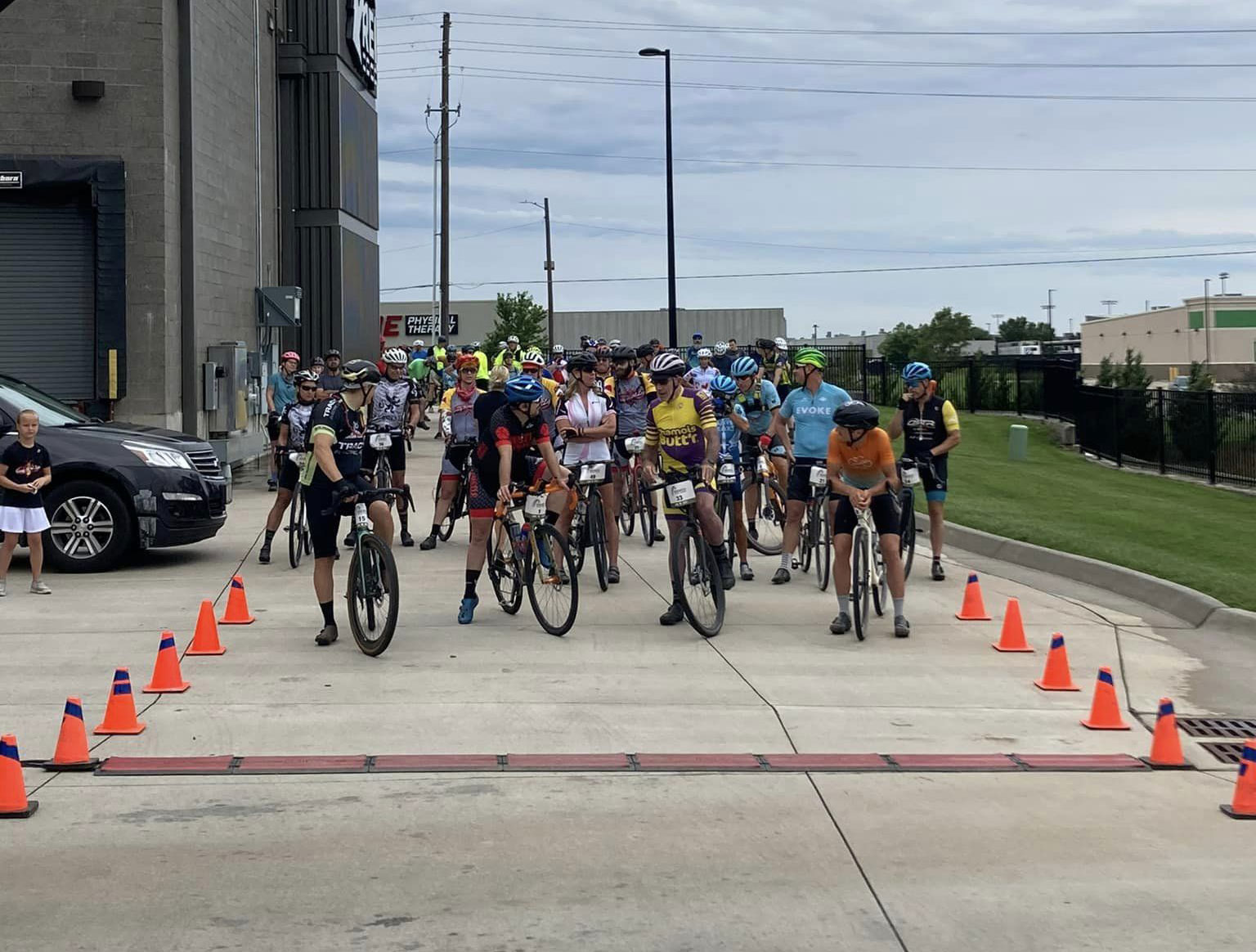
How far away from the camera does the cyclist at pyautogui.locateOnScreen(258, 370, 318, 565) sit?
14.1 metres

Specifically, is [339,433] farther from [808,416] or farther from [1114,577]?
[1114,577]

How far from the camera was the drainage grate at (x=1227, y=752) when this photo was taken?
7.90 m

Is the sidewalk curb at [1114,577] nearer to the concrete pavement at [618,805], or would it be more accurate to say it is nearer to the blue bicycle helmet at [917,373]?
the concrete pavement at [618,805]

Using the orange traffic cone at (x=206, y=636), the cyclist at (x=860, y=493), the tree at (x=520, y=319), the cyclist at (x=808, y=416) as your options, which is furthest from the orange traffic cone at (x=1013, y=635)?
the tree at (x=520, y=319)

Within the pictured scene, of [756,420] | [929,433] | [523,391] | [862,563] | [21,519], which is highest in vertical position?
[523,391]

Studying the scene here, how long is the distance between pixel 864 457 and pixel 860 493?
0.30m

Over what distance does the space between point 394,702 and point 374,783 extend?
1.69m

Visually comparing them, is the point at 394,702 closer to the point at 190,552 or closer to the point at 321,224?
the point at 190,552

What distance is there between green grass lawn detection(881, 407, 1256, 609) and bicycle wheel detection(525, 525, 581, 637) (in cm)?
555

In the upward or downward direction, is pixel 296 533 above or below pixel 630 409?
below

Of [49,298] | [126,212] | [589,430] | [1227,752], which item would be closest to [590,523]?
[589,430]

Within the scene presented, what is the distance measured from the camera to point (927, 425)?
13.7 metres

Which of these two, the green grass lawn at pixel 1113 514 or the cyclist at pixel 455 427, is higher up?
the cyclist at pixel 455 427

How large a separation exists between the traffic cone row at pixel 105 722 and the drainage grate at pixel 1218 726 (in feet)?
19.5
